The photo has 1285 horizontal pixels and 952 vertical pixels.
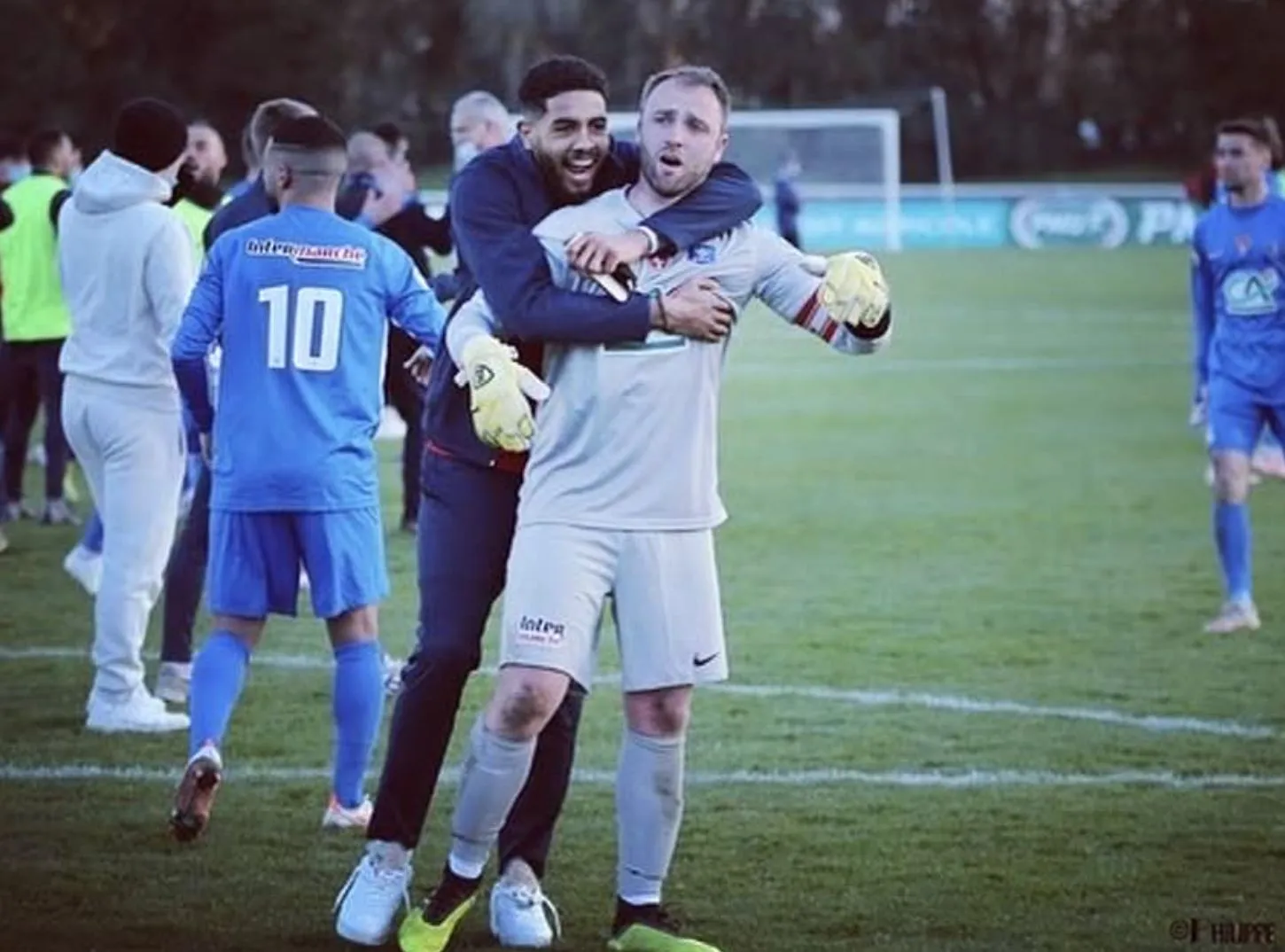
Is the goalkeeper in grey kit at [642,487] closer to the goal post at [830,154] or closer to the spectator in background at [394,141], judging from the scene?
the spectator in background at [394,141]

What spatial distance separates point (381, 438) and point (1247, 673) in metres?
12.0

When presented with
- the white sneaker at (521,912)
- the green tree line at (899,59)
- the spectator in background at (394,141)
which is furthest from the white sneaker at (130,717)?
the green tree line at (899,59)

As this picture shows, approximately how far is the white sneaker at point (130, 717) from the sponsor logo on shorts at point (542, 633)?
3790 millimetres

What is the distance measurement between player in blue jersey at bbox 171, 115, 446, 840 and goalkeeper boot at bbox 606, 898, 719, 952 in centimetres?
158

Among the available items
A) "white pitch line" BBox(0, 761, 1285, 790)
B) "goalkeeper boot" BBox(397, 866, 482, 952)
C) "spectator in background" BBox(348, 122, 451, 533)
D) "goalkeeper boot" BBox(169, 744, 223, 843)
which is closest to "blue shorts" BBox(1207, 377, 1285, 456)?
"spectator in background" BBox(348, 122, 451, 533)

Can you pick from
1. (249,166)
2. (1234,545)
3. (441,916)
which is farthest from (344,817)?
(1234,545)

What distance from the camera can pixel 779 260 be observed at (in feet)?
22.9

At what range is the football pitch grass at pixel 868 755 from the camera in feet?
24.7

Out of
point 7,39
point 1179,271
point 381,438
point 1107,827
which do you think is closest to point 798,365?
point 381,438

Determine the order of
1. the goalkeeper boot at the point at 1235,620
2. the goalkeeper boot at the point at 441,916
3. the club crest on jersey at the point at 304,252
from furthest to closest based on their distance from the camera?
the goalkeeper boot at the point at 1235,620 < the club crest on jersey at the point at 304,252 < the goalkeeper boot at the point at 441,916

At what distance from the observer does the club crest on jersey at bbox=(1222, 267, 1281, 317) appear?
12.9 metres

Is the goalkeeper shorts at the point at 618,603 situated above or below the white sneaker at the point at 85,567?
above

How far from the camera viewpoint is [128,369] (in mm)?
10172

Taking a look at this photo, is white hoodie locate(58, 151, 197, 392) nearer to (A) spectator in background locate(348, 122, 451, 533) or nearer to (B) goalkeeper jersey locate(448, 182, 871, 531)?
(A) spectator in background locate(348, 122, 451, 533)
